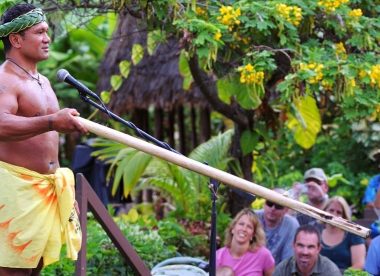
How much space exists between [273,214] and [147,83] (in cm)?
580

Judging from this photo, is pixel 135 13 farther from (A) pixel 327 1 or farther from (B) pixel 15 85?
(B) pixel 15 85

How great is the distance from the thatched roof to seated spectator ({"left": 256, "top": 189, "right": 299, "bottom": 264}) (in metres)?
4.63

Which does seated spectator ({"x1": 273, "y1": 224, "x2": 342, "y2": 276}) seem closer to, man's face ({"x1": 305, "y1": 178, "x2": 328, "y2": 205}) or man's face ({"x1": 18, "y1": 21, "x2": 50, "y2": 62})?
man's face ({"x1": 305, "y1": 178, "x2": 328, "y2": 205})

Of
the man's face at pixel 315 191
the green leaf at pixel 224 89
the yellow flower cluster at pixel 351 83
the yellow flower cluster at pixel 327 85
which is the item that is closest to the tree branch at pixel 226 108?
the green leaf at pixel 224 89

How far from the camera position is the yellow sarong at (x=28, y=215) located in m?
5.13

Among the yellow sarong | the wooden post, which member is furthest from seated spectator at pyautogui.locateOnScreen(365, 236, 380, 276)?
the yellow sarong

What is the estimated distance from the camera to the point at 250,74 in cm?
712

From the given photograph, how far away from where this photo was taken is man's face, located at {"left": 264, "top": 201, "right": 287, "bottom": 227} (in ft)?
27.6

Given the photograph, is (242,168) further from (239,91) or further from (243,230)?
(243,230)

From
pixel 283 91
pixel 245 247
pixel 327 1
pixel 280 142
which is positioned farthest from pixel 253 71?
pixel 280 142

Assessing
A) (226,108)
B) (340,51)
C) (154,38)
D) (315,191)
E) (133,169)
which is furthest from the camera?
(133,169)

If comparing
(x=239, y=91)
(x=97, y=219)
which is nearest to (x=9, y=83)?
(x=97, y=219)

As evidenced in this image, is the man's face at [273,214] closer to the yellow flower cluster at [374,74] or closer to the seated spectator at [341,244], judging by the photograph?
the seated spectator at [341,244]

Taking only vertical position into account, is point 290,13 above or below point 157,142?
above
